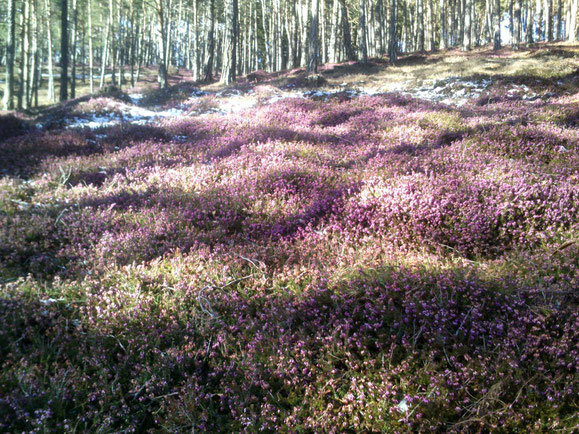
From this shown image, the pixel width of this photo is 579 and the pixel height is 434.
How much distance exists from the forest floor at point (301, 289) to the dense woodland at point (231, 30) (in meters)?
17.3

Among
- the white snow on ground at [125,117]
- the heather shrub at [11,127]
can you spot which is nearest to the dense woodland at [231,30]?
the white snow on ground at [125,117]

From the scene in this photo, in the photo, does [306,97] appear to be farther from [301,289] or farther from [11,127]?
[301,289]

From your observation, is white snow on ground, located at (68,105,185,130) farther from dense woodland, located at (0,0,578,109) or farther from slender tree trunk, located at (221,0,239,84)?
slender tree trunk, located at (221,0,239,84)

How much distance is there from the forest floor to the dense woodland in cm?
1733

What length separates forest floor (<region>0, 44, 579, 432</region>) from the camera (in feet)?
7.65

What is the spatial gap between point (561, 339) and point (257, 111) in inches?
432

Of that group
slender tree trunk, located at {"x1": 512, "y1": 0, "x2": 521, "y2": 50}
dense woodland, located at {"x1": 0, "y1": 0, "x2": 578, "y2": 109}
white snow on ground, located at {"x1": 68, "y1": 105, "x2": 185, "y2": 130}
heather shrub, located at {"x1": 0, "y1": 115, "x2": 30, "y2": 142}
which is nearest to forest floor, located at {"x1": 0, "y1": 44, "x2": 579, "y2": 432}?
heather shrub, located at {"x1": 0, "y1": 115, "x2": 30, "y2": 142}

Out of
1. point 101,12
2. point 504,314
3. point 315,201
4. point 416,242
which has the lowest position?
point 504,314

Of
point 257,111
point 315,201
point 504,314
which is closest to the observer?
point 504,314

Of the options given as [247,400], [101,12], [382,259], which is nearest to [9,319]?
[247,400]

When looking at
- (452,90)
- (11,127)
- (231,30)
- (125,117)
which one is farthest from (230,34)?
(11,127)

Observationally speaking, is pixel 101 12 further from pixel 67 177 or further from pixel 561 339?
pixel 561 339

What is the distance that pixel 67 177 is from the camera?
6938mm

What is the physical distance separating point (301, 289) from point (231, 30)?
22.7 meters
